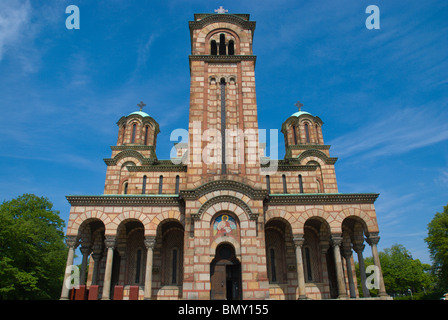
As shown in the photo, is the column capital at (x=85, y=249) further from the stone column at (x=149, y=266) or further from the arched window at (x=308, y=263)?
the arched window at (x=308, y=263)

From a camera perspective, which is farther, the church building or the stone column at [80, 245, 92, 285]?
the stone column at [80, 245, 92, 285]

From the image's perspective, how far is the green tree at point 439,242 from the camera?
105 ft

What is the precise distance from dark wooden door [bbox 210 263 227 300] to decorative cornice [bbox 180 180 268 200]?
4.37 meters

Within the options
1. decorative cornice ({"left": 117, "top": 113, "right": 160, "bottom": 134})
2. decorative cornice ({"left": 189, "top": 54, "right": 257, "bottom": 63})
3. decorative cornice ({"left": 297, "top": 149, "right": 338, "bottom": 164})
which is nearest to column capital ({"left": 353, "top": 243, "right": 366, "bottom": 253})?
decorative cornice ({"left": 297, "top": 149, "right": 338, "bottom": 164})

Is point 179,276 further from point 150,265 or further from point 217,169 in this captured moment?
point 217,169

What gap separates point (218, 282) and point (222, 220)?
3.52 metres

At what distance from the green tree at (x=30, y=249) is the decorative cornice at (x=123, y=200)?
13334mm

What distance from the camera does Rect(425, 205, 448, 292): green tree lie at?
1259 inches

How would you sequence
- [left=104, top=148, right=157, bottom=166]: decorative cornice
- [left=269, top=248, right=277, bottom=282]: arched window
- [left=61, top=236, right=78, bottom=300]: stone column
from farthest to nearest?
[left=104, top=148, right=157, bottom=166]: decorative cornice
[left=269, top=248, right=277, bottom=282]: arched window
[left=61, top=236, right=78, bottom=300]: stone column

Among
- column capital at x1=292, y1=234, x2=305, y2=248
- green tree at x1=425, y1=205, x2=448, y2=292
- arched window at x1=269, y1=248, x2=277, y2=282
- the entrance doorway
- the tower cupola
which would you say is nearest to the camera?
the entrance doorway

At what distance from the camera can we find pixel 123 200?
19484 mm

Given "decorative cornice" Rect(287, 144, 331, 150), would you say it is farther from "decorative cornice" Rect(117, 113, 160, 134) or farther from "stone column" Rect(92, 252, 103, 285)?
"stone column" Rect(92, 252, 103, 285)

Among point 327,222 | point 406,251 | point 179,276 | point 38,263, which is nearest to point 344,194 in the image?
point 327,222

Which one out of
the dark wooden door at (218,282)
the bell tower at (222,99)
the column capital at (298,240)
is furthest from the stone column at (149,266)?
the column capital at (298,240)
